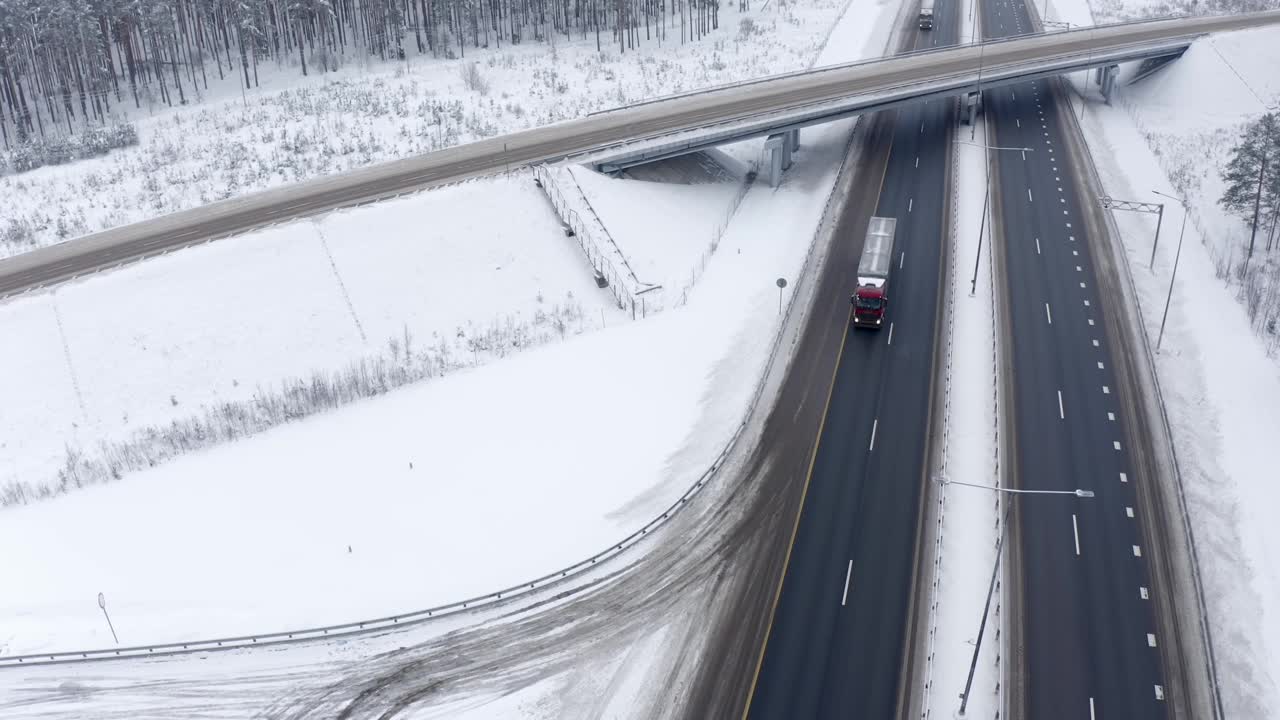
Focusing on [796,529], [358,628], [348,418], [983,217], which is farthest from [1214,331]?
[348,418]

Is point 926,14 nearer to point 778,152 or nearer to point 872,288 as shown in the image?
point 778,152

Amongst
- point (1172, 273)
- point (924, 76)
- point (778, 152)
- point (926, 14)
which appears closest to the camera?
point (1172, 273)

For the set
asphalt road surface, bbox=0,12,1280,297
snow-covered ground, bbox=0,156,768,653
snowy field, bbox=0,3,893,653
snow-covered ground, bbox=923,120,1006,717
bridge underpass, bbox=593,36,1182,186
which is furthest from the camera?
bridge underpass, bbox=593,36,1182,186

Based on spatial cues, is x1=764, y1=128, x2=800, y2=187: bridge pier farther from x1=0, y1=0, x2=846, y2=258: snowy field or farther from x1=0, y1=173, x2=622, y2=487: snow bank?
x1=0, y1=173, x2=622, y2=487: snow bank

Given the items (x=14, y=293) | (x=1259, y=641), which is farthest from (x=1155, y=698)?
(x=14, y=293)

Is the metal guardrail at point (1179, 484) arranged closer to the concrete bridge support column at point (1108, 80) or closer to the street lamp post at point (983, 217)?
the street lamp post at point (983, 217)

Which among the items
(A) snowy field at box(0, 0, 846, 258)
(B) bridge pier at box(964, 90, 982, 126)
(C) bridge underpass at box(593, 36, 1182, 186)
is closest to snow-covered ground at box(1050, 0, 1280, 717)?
(C) bridge underpass at box(593, 36, 1182, 186)
